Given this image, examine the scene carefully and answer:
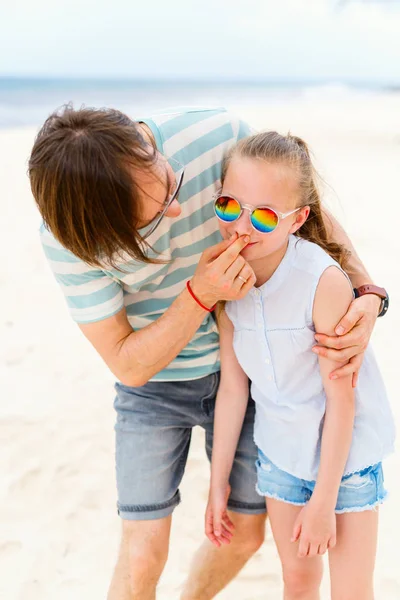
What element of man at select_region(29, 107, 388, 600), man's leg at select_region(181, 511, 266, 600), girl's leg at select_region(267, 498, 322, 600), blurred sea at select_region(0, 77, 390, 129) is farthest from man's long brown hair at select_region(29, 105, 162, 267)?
blurred sea at select_region(0, 77, 390, 129)

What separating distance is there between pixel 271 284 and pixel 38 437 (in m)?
2.50

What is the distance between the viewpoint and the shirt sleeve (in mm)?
2076

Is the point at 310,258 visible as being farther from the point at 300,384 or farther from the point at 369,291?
the point at 300,384

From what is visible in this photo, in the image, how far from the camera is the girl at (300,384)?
1.87m

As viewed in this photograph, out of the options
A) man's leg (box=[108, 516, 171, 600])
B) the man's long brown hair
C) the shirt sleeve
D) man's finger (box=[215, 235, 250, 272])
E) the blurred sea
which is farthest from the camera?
the blurred sea

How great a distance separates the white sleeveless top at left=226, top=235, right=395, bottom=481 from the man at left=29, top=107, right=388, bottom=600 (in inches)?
4.9

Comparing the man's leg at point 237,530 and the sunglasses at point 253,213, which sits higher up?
the sunglasses at point 253,213

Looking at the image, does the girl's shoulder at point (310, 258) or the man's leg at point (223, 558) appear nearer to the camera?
the girl's shoulder at point (310, 258)

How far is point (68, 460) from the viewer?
3.76 metres

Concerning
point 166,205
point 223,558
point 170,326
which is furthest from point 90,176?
point 223,558

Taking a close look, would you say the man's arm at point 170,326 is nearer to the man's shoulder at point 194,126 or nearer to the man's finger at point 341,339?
the man's finger at point 341,339

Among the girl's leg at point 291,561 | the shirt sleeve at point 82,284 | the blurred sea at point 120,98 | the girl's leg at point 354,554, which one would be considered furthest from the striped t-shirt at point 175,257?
the blurred sea at point 120,98

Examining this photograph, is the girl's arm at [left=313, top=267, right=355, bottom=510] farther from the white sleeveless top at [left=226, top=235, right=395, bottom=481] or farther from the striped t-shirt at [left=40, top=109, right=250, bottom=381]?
the striped t-shirt at [left=40, top=109, right=250, bottom=381]

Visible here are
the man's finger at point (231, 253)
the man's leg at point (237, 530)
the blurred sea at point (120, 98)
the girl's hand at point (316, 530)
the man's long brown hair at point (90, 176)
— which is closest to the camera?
the man's long brown hair at point (90, 176)
